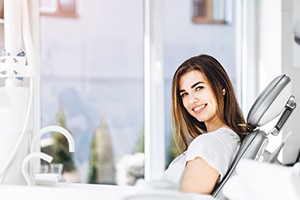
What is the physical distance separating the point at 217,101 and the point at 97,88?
37 centimetres

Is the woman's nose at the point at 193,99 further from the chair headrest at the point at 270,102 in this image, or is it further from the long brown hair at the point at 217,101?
the chair headrest at the point at 270,102

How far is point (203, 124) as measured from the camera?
128 centimetres

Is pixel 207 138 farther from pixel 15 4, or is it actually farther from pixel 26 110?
pixel 15 4

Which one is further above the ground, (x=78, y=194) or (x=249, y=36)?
(x=249, y=36)

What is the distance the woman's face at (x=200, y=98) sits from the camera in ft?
4.15

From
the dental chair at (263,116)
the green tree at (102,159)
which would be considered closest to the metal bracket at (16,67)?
the green tree at (102,159)

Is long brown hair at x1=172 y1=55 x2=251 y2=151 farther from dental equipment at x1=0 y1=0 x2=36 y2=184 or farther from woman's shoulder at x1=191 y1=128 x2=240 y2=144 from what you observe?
dental equipment at x1=0 y1=0 x2=36 y2=184

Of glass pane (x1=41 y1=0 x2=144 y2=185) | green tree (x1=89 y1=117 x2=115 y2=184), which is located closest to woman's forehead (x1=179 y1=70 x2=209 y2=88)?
glass pane (x1=41 y1=0 x2=144 y2=185)

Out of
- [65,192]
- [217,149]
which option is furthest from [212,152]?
[65,192]

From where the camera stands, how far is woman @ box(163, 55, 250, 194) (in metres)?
1.18

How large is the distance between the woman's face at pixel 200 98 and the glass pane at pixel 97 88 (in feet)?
0.49

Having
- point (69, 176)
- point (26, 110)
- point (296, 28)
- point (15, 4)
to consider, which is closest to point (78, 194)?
point (69, 176)

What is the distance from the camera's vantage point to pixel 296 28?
1225 mm

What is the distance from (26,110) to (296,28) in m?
0.84
